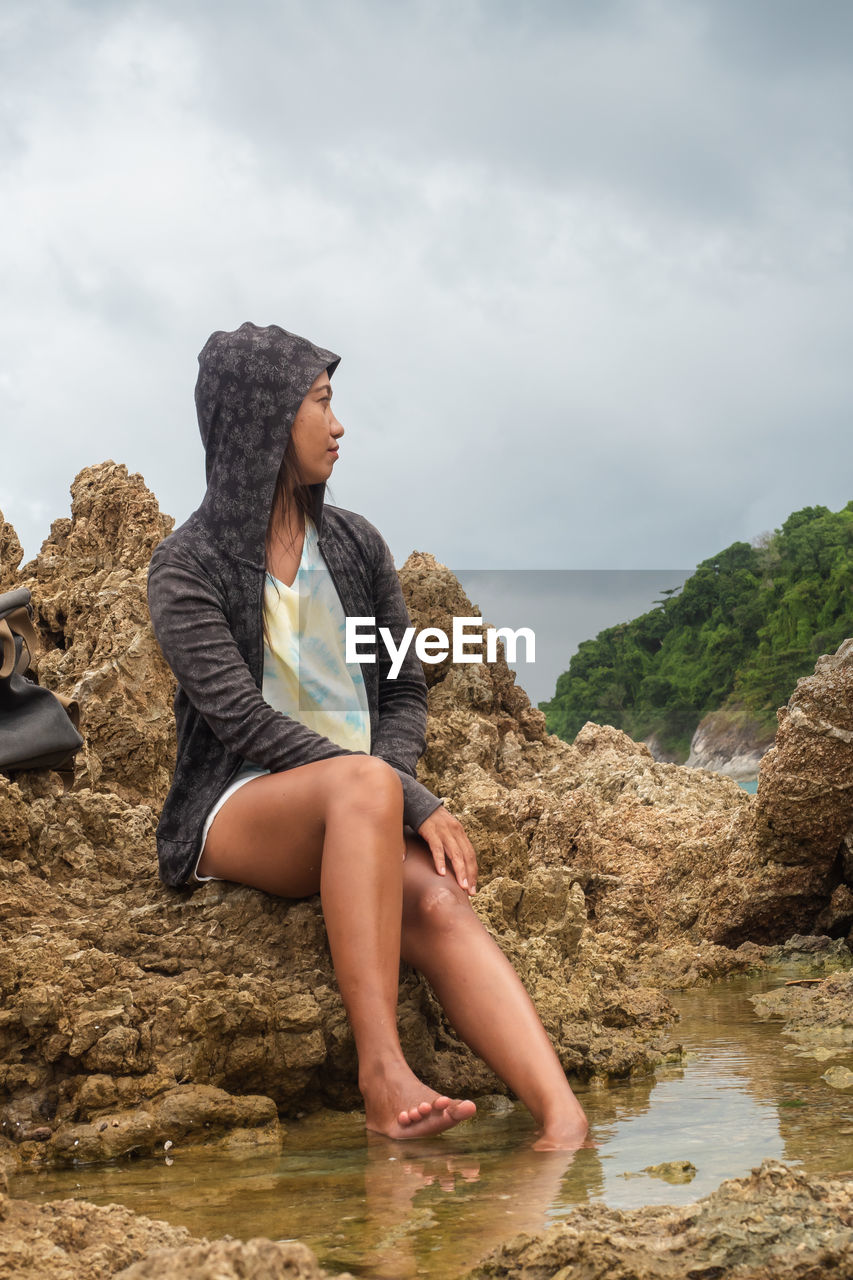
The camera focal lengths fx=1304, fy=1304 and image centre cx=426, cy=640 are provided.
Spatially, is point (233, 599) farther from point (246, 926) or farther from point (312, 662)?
point (246, 926)

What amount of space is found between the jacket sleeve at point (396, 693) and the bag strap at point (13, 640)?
3.45ft

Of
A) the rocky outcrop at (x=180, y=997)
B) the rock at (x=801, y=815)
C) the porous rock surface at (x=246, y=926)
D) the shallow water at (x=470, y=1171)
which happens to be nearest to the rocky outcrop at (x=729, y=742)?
the porous rock surface at (x=246, y=926)

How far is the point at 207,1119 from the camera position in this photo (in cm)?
302

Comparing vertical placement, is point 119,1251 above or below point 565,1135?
above

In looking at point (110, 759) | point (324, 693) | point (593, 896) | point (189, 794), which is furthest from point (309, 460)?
point (593, 896)

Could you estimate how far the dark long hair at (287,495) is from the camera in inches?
143

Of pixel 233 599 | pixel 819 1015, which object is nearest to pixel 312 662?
pixel 233 599

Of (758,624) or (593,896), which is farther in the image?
(758,624)

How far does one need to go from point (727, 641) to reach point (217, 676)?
70289 mm

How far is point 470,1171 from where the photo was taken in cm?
254

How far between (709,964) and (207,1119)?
2856 mm

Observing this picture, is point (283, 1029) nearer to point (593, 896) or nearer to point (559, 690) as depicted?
point (593, 896)

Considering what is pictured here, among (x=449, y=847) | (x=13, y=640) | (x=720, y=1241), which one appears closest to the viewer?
(x=720, y=1241)

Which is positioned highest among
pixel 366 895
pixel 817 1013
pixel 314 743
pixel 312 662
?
pixel 312 662
